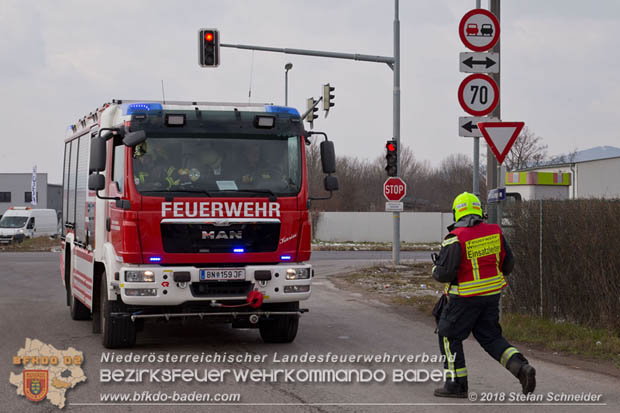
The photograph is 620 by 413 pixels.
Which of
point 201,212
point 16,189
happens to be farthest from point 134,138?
point 16,189

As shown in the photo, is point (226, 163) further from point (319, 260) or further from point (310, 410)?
point (319, 260)

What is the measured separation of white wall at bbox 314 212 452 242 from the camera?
175 ft

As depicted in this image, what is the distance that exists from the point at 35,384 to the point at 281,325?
355cm

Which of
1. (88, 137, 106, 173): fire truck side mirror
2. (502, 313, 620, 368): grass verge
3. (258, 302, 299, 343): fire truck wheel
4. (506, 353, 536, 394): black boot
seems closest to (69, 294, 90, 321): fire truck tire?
(258, 302, 299, 343): fire truck wheel

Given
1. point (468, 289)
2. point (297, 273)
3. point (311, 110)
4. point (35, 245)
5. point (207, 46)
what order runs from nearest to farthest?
point (468, 289) → point (297, 273) → point (207, 46) → point (311, 110) → point (35, 245)

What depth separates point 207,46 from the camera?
21.9 metres

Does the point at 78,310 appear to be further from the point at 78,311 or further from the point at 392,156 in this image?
the point at 392,156

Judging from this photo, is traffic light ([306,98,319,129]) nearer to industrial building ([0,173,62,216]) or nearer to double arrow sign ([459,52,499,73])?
double arrow sign ([459,52,499,73])

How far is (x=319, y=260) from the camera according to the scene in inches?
1262

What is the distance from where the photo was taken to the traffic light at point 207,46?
2186 cm

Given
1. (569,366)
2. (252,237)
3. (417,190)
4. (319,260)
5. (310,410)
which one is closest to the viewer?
(310,410)

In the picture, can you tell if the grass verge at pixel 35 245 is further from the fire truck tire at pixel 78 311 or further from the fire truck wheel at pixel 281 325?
the fire truck wheel at pixel 281 325

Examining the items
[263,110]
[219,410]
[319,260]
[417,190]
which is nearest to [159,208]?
[263,110]

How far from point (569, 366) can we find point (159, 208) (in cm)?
492
